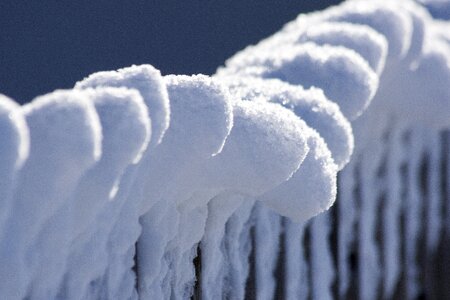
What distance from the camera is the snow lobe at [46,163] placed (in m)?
1.02

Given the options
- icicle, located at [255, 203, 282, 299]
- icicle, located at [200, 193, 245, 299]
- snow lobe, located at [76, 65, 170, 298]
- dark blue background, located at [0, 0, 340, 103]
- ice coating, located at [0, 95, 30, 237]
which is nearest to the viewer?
ice coating, located at [0, 95, 30, 237]

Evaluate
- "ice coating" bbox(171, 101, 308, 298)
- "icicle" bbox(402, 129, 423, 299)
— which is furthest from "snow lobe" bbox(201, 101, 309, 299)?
"icicle" bbox(402, 129, 423, 299)

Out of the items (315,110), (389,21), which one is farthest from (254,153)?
(389,21)

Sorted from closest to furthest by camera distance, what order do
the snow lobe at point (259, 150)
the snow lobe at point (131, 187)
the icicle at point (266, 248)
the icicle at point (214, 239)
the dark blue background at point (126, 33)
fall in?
the snow lobe at point (131, 187) < the snow lobe at point (259, 150) < the icicle at point (214, 239) < the icicle at point (266, 248) < the dark blue background at point (126, 33)

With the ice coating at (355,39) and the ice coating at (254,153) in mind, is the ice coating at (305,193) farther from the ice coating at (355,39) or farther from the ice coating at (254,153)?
the ice coating at (355,39)

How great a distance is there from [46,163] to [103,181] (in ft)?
0.21

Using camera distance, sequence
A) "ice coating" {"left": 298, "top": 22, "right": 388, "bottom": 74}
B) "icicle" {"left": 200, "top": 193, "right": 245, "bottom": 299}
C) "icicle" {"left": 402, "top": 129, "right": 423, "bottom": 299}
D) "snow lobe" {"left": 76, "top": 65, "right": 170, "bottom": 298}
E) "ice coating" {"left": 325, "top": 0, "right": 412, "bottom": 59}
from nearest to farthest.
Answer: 1. "snow lobe" {"left": 76, "top": 65, "right": 170, "bottom": 298}
2. "icicle" {"left": 200, "top": 193, "right": 245, "bottom": 299}
3. "ice coating" {"left": 298, "top": 22, "right": 388, "bottom": 74}
4. "ice coating" {"left": 325, "top": 0, "right": 412, "bottom": 59}
5. "icicle" {"left": 402, "top": 129, "right": 423, "bottom": 299}

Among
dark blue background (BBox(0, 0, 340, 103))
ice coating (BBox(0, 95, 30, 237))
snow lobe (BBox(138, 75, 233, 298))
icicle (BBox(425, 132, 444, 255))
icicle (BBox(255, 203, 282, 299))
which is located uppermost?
dark blue background (BBox(0, 0, 340, 103))

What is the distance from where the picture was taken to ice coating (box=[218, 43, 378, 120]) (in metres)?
1.56

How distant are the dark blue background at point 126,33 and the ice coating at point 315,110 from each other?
24.1 ft

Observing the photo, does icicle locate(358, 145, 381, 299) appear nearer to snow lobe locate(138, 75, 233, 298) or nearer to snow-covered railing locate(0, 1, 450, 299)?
snow-covered railing locate(0, 1, 450, 299)

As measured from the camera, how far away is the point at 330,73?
157 centimetres

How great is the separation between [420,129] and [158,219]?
78 centimetres

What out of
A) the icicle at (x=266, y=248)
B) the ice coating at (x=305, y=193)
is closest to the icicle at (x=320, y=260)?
the icicle at (x=266, y=248)
